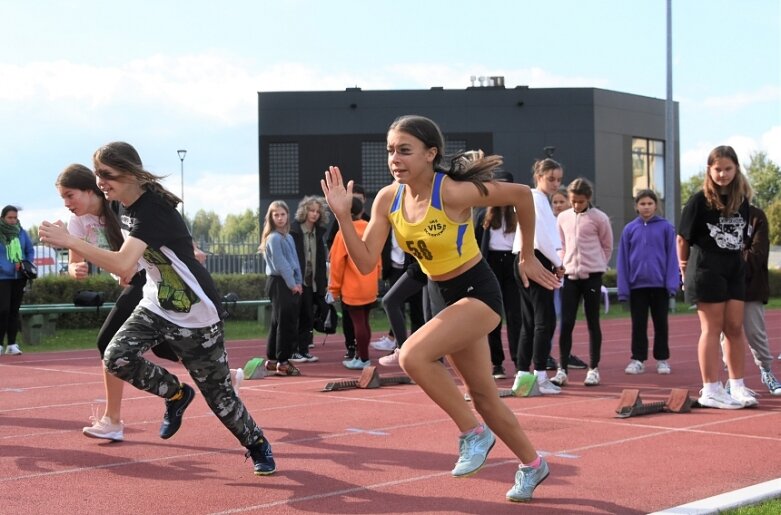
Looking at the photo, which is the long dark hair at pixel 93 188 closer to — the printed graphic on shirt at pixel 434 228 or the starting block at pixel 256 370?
the printed graphic on shirt at pixel 434 228

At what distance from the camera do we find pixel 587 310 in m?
11.1

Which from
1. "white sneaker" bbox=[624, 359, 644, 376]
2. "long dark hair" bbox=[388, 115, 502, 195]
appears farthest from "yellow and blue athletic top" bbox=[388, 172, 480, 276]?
"white sneaker" bbox=[624, 359, 644, 376]

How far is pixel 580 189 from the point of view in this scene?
36.1ft

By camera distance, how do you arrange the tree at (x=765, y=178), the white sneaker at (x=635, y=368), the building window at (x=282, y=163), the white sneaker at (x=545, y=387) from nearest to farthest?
1. the white sneaker at (x=545, y=387)
2. the white sneaker at (x=635, y=368)
3. the building window at (x=282, y=163)
4. the tree at (x=765, y=178)

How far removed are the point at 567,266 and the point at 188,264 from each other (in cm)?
538

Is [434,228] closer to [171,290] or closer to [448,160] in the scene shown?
[448,160]

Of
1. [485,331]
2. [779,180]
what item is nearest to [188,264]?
[485,331]

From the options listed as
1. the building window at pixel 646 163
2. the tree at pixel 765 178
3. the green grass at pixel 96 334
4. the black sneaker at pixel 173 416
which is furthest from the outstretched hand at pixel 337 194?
the tree at pixel 765 178

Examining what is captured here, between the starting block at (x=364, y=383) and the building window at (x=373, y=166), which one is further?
the building window at (x=373, y=166)

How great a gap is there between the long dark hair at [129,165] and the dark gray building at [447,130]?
114 ft

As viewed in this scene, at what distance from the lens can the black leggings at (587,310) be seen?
10.8 m

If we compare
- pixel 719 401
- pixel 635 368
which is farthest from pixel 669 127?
pixel 719 401

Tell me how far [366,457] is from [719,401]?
332 centimetres

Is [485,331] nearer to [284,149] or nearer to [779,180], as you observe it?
[284,149]
